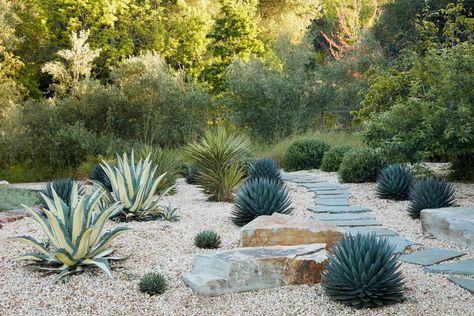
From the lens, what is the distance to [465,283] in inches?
167

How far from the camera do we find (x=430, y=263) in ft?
16.0

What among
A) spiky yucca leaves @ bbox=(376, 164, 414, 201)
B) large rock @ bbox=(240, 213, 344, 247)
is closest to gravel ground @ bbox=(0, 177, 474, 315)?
large rock @ bbox=(240, 213, 344, 247)

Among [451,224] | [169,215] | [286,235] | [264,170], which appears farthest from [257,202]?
[264,170]

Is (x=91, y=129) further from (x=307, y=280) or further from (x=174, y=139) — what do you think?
(x=307, y=280)

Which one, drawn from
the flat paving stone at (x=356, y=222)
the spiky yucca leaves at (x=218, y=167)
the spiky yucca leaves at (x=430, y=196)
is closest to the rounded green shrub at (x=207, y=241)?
the flat paving stone at (x=356, y=222)

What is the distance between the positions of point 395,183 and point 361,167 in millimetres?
1866

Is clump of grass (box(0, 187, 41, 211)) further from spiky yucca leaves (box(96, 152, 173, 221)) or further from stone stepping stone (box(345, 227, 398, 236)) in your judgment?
stone stepping stone (box(345, 227, 398, 236))

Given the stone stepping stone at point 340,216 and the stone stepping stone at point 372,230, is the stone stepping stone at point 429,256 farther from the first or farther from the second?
the stone stepping stone at point 340,216

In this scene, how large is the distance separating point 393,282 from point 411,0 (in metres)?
13.9

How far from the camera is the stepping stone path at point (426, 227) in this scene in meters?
4.74

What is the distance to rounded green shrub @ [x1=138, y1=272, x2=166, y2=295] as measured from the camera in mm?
4281

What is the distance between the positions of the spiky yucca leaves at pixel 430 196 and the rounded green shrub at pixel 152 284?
12.8 ft

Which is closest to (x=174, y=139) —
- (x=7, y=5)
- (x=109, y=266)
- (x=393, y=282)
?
(x=7, y=5)

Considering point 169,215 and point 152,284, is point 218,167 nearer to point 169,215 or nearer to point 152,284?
point 169,215
